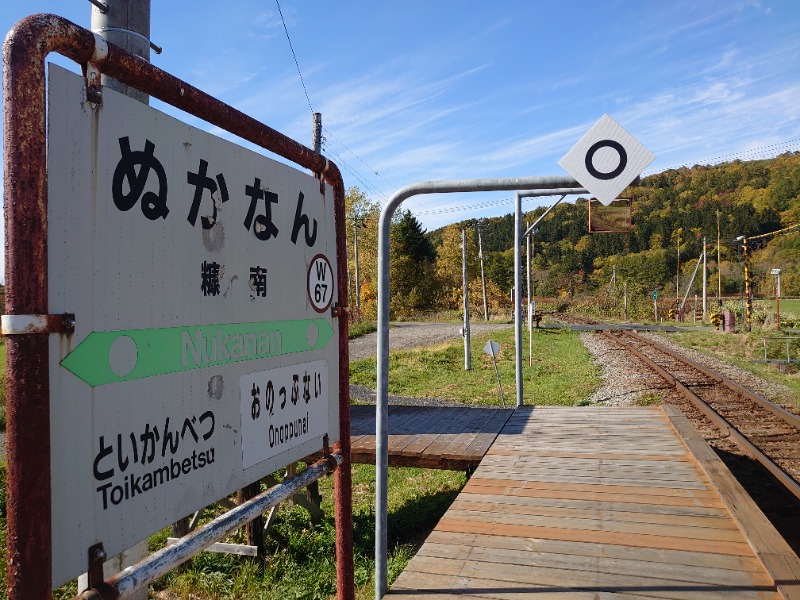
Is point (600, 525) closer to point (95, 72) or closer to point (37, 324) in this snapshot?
point (37, 324)

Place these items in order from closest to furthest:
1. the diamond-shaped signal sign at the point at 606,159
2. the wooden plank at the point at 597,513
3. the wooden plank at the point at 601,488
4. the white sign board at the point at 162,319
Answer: the white sign board at the point at 162,319 → the diamond-shaped signal sign at the point at 606,159 → the wooden plank at the point at 597,513 → the wooden plank at the point at 601,488

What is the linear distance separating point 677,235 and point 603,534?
9705cm

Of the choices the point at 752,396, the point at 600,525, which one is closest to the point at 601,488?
the point at 600,525

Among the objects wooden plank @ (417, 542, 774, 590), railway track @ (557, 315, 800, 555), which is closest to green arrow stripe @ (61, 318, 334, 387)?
wooden plank @ (417, 542, 774, 590)

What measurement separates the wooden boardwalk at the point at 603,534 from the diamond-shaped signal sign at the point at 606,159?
188 cm

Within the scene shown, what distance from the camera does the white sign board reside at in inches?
52.7


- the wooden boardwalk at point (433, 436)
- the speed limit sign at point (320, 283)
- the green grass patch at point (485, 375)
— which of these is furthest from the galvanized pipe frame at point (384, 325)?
the green grass patch at point (485, 375)

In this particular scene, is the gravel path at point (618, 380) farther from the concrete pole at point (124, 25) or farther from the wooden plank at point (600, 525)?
the concrete pole at point (124, 25)

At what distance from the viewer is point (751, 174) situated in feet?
354

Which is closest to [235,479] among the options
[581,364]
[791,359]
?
[581,364]

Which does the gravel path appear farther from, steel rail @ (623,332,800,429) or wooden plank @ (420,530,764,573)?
wooden plank @ (420,530,764,573)

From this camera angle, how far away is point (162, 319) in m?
1.62

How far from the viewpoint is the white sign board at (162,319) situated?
4.39 ft

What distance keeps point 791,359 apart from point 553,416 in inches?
529
